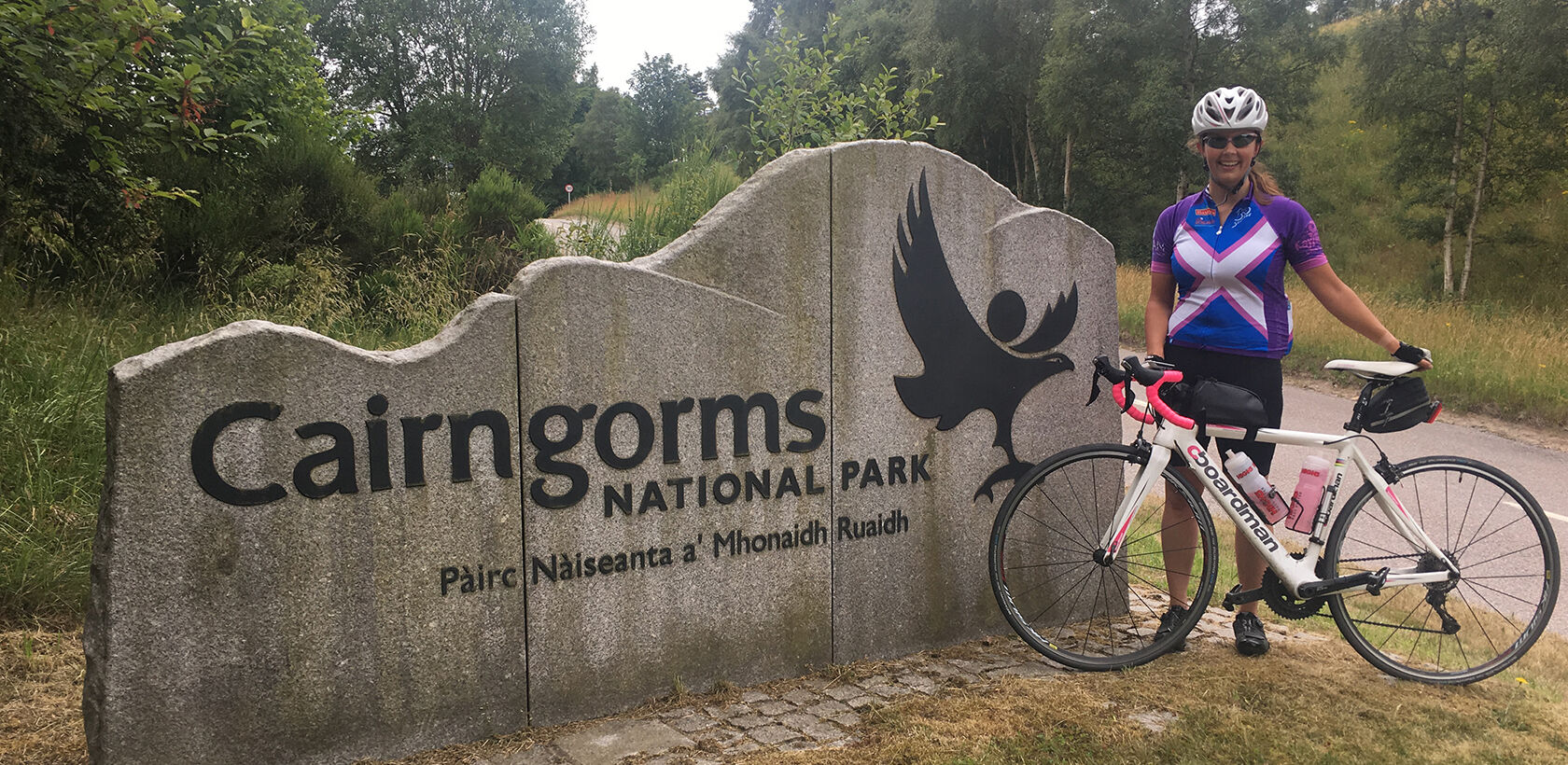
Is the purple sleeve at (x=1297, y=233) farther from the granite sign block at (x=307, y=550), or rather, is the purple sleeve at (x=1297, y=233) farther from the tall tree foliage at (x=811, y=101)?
the tall tree foliage at (x=811, y=101)

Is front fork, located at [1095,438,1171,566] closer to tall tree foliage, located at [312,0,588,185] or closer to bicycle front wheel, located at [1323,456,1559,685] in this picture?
bicycle front wheel, located at [1323,456,1559,685]

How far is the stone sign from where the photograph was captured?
9.34ft

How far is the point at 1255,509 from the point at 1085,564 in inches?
34.6

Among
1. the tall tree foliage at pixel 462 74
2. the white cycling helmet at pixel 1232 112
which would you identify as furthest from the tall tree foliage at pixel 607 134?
the white cycling helmet at pixel 1232 112

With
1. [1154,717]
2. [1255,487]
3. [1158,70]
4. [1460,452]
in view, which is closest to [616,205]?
[1255,487]

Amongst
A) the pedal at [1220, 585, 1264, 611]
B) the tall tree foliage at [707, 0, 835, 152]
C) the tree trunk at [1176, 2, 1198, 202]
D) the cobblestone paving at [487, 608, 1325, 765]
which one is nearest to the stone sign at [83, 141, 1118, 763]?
the cobblestone paving at [487, 608, 1325, 765]

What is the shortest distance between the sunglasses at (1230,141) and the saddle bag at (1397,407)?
1044mm

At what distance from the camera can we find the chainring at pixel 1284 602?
3785 millimetres

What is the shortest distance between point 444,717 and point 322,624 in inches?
20.2

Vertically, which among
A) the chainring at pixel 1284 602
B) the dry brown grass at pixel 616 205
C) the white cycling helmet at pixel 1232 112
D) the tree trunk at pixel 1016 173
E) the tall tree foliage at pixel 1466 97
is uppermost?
the tree trunk at pixel 1016 173

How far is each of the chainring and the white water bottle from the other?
23 centimetres

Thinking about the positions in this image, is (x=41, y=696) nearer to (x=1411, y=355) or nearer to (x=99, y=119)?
(x=99, y=119)

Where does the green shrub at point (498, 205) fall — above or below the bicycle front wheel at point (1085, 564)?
above

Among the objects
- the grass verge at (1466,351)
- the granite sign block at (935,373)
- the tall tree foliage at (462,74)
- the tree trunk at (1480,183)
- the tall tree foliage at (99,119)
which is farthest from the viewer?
the tall tree foliage at (462,74)
